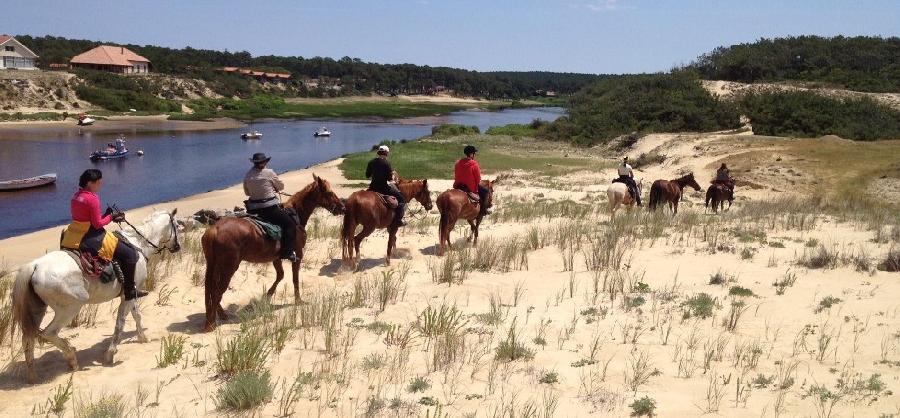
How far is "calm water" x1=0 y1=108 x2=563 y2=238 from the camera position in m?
30.1

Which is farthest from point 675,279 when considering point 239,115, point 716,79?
point 239,115

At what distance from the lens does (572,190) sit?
96.3 feet

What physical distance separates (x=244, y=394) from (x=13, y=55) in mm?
107929

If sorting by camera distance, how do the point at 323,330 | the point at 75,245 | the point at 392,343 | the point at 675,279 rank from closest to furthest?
the point at 75,245
the point at 392,343
the point at 323,330
the point at 675,279

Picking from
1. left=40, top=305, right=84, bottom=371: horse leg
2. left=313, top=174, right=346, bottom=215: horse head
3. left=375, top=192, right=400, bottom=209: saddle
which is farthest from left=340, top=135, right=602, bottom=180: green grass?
left=40, top=305, right=84, bottom=371: horse leg

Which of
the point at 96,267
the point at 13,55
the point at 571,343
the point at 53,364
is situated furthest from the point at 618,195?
the point at 13,55

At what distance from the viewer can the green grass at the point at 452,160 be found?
40.1 metres

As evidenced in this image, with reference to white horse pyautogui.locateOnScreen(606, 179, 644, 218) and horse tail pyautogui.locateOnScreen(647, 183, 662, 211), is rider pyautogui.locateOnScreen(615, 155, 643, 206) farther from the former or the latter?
horse tail pyautogui.locateOnScreen(647, 183, 662, 211)

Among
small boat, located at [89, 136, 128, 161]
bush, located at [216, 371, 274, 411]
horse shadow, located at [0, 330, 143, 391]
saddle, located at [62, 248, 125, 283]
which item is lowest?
small boat, located at [89, 136, 128, 161]

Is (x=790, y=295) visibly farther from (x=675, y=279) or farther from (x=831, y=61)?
(x=831, y=61)

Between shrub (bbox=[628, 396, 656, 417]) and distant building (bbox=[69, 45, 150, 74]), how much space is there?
385 ft

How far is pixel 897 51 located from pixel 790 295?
268 feet

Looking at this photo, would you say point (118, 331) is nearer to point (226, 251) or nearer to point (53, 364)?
point (53, 364)

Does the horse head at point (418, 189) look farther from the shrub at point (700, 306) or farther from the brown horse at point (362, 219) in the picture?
the shrub at point (700, 306)
